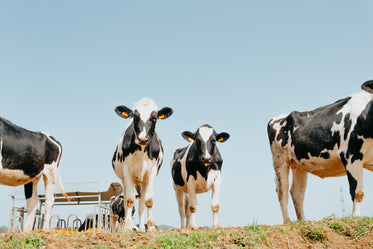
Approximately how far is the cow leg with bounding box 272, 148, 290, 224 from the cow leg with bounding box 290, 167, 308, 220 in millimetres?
264

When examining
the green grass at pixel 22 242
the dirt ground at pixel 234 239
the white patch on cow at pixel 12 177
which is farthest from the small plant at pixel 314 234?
the white patch on cow at pixel 12 177

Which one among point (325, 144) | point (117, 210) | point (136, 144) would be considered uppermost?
point (136, 144)

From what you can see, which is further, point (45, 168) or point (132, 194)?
point (45, 168)

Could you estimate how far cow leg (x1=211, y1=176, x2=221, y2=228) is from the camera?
9898 millimetres

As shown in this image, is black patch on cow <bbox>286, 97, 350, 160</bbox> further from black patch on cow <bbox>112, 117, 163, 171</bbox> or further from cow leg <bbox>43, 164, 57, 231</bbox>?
cow leg <bbox>43, 164, 57, 231</bbox>

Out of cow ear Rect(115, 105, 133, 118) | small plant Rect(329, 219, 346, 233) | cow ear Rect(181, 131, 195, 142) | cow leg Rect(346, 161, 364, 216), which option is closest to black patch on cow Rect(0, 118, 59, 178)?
cow ear Rect(115, 105, 133, 118)

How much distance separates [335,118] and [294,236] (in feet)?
12.4

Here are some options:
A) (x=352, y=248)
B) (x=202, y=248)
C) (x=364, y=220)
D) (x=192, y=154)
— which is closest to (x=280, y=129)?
(x=192, y=154)

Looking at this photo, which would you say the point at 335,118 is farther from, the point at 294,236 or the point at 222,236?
the point at 222,236

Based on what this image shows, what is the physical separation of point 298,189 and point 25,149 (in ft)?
25.2

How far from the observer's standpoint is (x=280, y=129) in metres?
11.0

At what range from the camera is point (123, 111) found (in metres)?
10.2

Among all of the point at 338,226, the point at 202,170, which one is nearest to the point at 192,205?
the point at 202,170

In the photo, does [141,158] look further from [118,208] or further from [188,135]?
[118,208]
